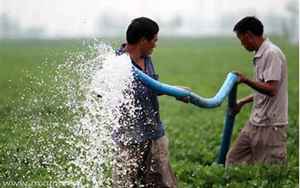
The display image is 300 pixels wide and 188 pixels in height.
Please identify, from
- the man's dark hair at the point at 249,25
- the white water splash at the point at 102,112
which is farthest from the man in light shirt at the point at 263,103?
the white water splash at the point at 102,112

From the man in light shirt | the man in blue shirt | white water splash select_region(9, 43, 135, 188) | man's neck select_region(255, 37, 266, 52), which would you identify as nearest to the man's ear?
the man in blue shirt

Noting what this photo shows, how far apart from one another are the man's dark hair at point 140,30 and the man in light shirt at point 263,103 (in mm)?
1293

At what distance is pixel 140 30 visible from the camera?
4.48 meters

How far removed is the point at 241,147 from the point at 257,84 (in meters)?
0.84

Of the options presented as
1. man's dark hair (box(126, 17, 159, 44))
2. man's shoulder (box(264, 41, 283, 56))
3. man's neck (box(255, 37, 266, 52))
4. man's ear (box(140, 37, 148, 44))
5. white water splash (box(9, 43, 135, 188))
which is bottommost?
white water splash (box(9, 43, 135, 188))

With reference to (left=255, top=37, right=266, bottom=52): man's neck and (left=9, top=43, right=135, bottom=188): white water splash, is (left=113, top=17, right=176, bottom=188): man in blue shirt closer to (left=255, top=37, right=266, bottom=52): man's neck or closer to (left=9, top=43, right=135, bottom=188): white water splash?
(left=9, top=43, right=135, bottom=188): white water splash

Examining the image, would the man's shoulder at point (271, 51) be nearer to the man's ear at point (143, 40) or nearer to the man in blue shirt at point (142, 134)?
the man in blue shirt at point (142, 134)

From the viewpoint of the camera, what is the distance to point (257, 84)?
559 centimetres

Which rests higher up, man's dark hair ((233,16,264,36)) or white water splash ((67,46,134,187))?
man's dark hair ((233,16,264,36))

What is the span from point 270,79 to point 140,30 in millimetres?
1643

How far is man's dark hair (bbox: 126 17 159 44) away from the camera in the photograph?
4.48m

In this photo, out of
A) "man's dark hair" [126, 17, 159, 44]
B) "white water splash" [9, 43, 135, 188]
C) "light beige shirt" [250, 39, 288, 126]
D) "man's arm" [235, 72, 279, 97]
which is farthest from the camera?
"light beige shirt" [250, 39, 288, 126]

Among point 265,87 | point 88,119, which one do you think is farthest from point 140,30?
point 265,87

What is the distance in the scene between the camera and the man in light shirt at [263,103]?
566 centimetres
